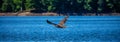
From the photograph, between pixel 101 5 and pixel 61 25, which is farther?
pixel 101 5

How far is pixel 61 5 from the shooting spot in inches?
5044

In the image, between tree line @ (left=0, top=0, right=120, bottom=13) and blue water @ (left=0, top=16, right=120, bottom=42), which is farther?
tree line @ (left=0, top=0, right=120, bottom=13)

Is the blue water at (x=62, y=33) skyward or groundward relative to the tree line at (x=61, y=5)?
skyward

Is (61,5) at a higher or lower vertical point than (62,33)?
lower

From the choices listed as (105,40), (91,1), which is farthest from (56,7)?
(105,40)

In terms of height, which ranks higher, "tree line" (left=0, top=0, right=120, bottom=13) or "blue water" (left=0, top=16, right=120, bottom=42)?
"blue water" (left=0, top=16, right=120, bottom=42)

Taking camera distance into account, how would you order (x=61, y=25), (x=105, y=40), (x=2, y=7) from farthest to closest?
(x=2, y=7)
(x=105, y=40)
(x=61, y=25)

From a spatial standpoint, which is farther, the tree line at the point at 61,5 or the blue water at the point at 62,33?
the tree line at the point at 61,5

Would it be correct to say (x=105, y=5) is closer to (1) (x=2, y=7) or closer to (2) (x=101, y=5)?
(2) (x=101, y=5)

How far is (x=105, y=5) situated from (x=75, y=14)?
891cm

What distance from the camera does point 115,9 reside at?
128 metres

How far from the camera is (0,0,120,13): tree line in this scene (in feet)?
412

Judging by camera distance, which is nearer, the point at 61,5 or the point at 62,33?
the point at 62,33

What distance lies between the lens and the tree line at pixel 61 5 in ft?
412
